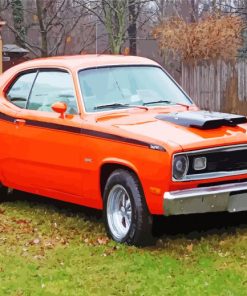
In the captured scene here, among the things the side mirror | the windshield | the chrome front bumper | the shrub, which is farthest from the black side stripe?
the shrub

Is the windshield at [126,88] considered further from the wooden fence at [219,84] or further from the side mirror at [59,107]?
the wooden fence at [219,84]

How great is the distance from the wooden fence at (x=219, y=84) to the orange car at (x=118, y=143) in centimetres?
1072

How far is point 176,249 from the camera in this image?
6172 millimetres

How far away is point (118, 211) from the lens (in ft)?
21.4

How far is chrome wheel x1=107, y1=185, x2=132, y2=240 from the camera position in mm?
6410

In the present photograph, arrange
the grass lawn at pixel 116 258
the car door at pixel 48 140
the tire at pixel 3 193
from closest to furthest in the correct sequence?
the grass lawn at pixel 116 258 → the car door at pixel 48 140 → the tire at pixel 3 193

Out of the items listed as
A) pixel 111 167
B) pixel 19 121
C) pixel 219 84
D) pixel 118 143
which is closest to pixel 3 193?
pixel 19 121

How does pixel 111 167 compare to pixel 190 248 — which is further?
pixel 111 167

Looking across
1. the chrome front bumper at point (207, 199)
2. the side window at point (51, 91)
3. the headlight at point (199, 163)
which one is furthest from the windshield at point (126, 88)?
the chrome front bumper at point (207, 199)

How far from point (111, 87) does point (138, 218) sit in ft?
→ 5.89

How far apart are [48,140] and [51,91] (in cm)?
67

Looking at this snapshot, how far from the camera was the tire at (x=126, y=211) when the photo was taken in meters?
6.10

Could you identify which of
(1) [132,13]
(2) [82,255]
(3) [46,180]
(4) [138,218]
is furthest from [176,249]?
(1) [132,13]

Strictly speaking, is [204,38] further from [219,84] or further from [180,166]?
[180,166]
